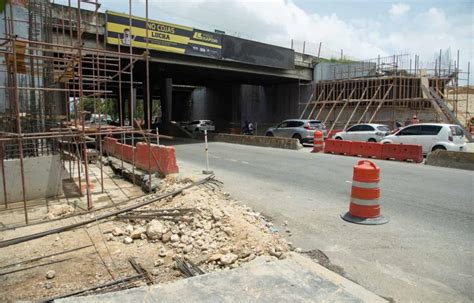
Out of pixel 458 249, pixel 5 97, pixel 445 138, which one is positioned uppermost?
pixel 5 97

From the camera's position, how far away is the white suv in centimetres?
1559

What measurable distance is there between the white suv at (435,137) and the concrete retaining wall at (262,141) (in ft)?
19.3

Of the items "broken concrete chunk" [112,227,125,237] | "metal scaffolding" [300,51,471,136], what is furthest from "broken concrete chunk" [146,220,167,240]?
"metal scaffolding" [300,51,471,136]

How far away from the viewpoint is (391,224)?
6.53 m

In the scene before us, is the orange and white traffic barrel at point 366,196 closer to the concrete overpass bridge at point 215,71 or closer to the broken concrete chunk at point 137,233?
the broken concrete chunk at point 137,233

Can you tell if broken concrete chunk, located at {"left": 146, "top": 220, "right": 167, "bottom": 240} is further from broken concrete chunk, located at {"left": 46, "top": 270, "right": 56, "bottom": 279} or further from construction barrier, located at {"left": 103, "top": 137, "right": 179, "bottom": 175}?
construction barrier, located at {"left": 103, "top": 137, "right": 179, "bottom": 175}

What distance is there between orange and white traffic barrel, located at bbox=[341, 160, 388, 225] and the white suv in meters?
10.7

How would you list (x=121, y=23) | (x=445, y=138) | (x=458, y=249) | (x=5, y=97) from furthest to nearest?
1. (x=121, y=23)
2. (x=445, y=138)
3. (x=5, y=97)
4. (x=458, y=249)

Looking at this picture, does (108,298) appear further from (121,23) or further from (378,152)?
(121,23)

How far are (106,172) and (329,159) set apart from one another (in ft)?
28.9

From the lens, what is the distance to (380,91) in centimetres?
2942

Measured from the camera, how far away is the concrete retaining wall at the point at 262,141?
829 inches

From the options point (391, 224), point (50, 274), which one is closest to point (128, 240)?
point (50, 274)

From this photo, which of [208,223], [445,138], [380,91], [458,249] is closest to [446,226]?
[458,249]
